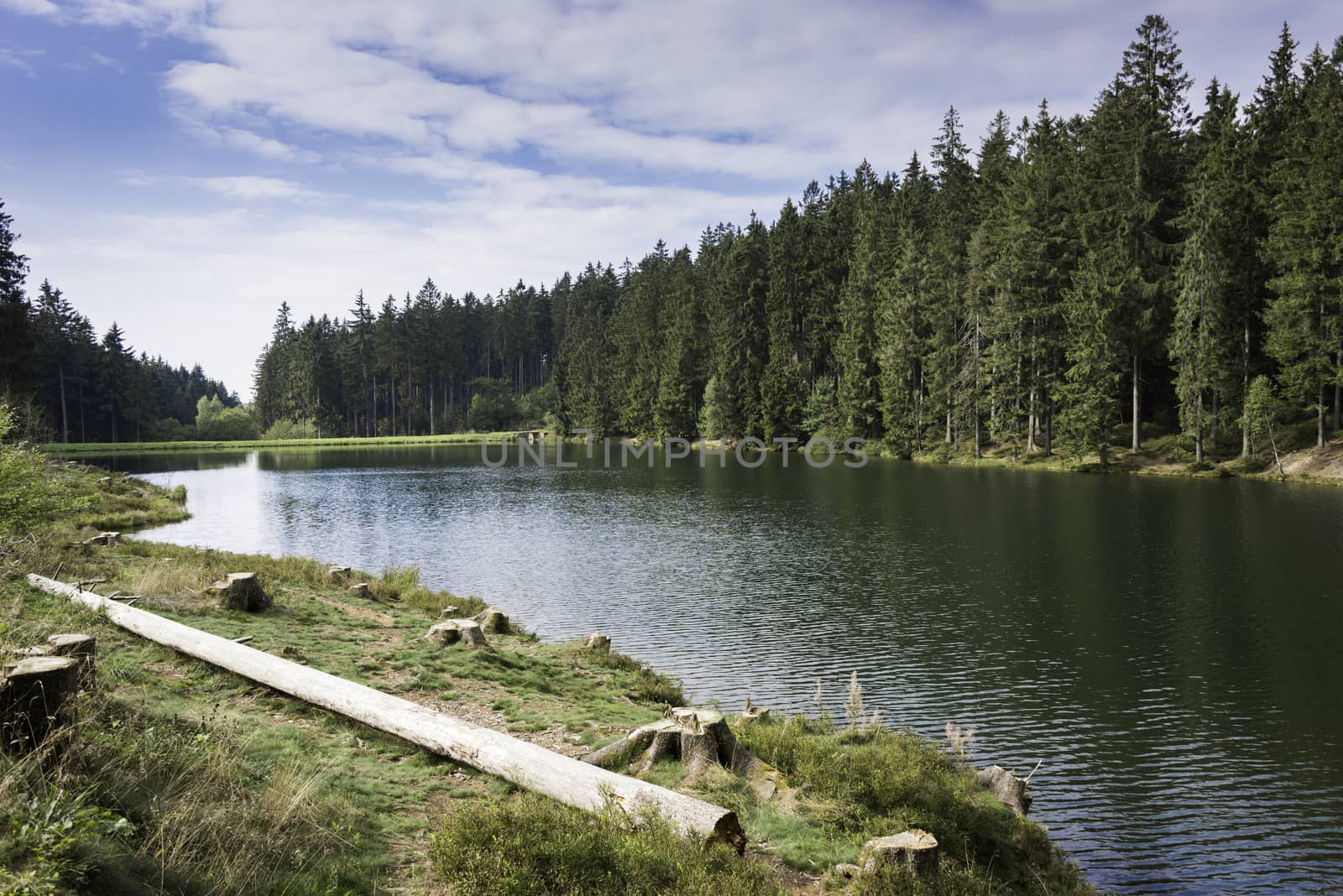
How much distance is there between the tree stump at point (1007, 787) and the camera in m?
9.29

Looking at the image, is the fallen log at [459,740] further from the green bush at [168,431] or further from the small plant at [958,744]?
the green bush at [168,431]

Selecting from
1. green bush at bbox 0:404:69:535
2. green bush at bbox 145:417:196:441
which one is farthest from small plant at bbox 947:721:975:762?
green bush at bbox 145:417:196:441

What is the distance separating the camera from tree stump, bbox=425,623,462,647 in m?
13.6

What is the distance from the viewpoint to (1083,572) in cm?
2355

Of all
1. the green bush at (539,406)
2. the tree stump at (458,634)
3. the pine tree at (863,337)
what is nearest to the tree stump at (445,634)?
the tree stump at (458,634)

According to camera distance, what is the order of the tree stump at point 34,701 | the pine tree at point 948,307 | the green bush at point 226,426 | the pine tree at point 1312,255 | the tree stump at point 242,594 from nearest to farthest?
the tree stump at point 34,701 → the tree stump at point 242,594 → the pine tree at point 1312,255 → the pine tree at point 948,307 → the green bush at point 226,426

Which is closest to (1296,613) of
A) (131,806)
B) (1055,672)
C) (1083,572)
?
(1083,572)

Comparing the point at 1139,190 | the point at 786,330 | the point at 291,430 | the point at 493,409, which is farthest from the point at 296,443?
the point at 1139,190

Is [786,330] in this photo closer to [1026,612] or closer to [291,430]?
[1026,612]

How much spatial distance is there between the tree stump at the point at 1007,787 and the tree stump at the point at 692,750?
9.90 ft

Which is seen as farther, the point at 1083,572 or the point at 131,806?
the point at 1083,572

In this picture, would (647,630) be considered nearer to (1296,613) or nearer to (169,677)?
(169,677)

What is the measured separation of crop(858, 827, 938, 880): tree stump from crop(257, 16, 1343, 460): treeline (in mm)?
50184

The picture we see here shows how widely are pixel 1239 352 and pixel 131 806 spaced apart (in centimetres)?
6080
